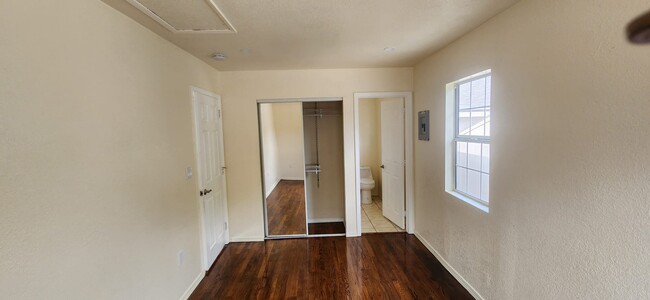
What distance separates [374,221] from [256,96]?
262 centimetres

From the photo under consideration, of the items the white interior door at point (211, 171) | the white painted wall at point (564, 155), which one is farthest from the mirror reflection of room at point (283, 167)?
the white painted wall at point (564, 155)

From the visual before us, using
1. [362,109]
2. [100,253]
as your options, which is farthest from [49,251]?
[362,109]

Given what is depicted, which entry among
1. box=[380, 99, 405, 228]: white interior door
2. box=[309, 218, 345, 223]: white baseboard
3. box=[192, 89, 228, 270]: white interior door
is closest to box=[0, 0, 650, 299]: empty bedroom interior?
box=[192, 89, 228, 270]: white interior door

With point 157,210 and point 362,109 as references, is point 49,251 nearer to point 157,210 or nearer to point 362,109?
point 157,210

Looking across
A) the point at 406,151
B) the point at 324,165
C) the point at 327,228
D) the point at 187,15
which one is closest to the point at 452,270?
the point at 406,151

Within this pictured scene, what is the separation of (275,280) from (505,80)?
270 centimetres

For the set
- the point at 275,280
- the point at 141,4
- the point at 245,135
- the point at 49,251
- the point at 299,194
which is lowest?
the point at 275,280

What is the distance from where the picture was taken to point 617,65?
1.16m

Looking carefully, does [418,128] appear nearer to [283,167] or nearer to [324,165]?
[324,165]

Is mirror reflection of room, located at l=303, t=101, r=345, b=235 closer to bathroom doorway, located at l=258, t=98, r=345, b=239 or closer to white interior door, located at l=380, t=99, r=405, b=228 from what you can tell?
bathroom doorway, located at l=258, t=98, r=345, b=239

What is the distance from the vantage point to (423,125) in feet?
10.6

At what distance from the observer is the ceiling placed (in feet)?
5.54

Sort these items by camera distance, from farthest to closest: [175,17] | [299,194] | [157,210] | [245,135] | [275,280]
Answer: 1. [299,194]
2. [245,135]
3. [275,280]
4. [157,210]
5. [175,17]

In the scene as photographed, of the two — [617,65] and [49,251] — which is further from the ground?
[617,65]
